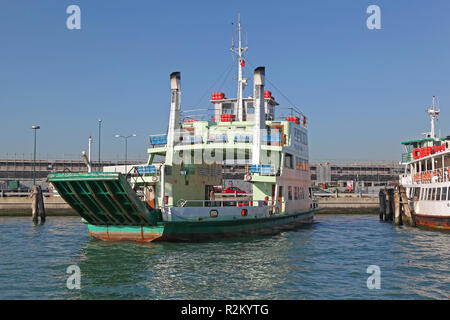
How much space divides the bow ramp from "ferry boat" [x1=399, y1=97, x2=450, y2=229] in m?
20.3

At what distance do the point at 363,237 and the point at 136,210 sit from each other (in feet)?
49.2

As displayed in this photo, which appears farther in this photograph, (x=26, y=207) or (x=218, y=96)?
(x=26, y=207)

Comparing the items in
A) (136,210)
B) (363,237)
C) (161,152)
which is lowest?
(363,237)

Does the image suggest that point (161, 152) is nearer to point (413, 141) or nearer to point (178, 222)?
point (178, 222)

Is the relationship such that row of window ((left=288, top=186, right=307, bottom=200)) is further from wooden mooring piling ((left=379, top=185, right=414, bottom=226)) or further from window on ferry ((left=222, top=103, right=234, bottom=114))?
window on ferry ((left=222, top=103, right=234, bottom=114))

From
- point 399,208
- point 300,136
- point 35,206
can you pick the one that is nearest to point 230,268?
point 300,136

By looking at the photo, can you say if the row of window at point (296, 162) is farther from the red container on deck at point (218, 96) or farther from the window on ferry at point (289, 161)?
the red container on deck at point (218, 96)

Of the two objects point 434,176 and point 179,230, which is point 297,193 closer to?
point 434,176

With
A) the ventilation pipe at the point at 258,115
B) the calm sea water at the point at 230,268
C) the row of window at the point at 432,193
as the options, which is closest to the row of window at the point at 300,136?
the ventilation pipe at the point at 258,115

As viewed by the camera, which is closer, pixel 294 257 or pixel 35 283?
pixel 35 283

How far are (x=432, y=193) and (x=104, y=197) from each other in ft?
79.2

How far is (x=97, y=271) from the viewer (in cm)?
1623

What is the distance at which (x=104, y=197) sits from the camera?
21.3 metres
